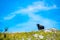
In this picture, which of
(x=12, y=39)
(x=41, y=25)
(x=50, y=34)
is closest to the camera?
(x=12, y=39)

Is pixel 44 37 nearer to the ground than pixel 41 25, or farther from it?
nearer to the ground

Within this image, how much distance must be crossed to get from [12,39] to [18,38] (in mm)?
372

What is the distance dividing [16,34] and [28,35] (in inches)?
28.7

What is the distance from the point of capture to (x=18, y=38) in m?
13.2

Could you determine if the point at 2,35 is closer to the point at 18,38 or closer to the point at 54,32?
the point at 18,38

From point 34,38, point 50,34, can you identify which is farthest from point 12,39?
point 50,34

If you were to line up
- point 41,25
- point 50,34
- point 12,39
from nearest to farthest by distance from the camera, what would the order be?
point 12,39 < point 50,34 < point 41,25

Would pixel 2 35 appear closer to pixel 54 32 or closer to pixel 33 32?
pixel 33 32

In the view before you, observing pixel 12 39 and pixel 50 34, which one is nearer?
pixel 12 39

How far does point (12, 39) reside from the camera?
13.0m

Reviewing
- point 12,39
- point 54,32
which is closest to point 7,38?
point 12,39

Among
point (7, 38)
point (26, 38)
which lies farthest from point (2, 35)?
point (26, 38)

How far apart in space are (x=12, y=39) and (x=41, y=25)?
116 inches

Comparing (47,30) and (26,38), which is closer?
(26,38)
